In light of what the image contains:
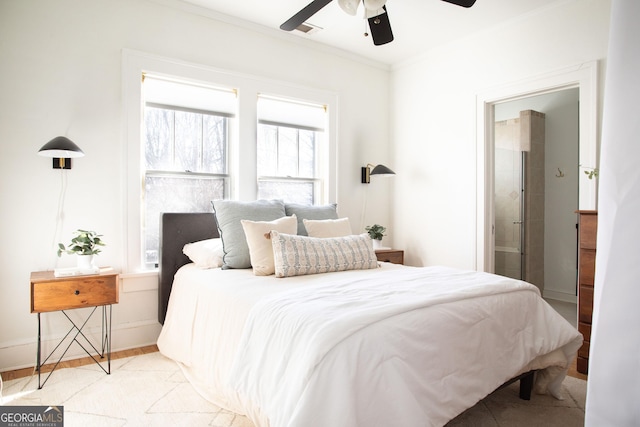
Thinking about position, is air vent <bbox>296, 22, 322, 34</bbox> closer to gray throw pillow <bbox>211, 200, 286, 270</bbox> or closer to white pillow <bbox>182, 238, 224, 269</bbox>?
gray throw pillow <bbox>211, 200, 286, 270</bbox>

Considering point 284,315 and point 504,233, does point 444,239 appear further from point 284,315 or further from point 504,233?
point 284,315

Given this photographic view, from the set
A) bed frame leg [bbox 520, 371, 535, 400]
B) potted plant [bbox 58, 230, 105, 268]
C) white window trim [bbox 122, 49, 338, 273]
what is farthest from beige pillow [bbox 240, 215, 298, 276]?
bed frame leg [bbox 520, 371, 535, 400]

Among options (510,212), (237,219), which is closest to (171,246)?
(237,219)

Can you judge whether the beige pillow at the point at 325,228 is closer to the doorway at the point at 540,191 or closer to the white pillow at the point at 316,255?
the white pillow at the point at 316,255

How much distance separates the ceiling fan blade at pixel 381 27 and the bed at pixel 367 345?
5.35 feet

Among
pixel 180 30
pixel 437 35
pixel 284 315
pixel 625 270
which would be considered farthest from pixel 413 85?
pixel 625 270

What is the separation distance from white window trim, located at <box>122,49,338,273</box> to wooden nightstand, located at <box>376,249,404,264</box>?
0.78 m

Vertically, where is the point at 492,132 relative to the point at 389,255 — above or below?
above

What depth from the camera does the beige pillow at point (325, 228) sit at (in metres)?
3.10

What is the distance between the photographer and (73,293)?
2.46 m

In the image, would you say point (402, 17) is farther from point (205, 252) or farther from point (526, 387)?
point (526, 387)

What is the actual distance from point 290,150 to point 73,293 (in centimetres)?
237

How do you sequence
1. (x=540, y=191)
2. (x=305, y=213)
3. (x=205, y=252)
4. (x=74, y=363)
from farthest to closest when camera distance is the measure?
(x=540, y=191), (x=305, y=213), (x=205, y=252), (x=74, y=363)

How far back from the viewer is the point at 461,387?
63.1 inches
